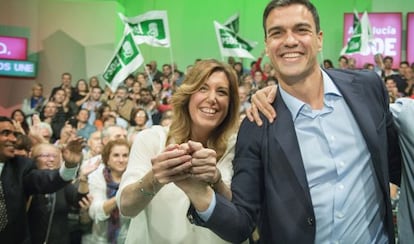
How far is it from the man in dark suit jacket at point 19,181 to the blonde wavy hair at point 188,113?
1067 millimetres

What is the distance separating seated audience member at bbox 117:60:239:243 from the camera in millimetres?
2020

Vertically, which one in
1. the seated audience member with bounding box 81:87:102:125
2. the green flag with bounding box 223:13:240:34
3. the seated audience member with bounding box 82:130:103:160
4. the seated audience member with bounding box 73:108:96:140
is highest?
the green flag with bounding box 223:13:240:34

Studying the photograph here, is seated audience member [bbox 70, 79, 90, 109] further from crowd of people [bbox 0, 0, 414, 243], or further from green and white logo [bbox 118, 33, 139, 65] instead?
crowd of people [bbox 0, 0, 414, 243]

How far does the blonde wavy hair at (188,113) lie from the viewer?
2.10m

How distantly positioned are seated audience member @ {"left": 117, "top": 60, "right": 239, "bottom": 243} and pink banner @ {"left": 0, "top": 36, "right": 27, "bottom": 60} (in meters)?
10.5

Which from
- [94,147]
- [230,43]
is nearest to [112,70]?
[94,147]

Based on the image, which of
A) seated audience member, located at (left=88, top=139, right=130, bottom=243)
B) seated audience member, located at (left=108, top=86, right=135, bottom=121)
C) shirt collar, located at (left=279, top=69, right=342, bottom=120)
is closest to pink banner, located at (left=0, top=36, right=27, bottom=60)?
seated audience member, located at (left=108, top=86, right=135, bottom=121)

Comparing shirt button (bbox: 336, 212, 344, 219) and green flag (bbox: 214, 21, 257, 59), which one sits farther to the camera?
green flag (bbox: 214, 21, 257, 59)

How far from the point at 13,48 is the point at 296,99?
36.4 ft

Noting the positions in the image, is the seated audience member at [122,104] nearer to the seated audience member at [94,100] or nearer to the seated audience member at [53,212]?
the seated audience member at [94,100]

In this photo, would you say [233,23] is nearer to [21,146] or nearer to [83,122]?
[83,122]

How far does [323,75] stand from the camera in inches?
73.2

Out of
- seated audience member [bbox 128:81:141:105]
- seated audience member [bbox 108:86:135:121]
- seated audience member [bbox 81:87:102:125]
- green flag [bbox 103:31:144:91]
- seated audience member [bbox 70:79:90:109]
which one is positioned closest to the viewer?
green flag [bbox 103:31:144:91]

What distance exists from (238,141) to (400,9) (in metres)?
11.6
